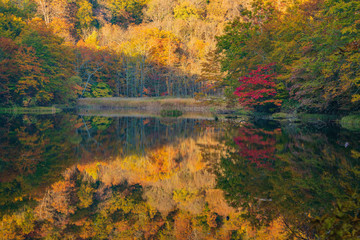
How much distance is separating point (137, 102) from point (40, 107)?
46.5 feet

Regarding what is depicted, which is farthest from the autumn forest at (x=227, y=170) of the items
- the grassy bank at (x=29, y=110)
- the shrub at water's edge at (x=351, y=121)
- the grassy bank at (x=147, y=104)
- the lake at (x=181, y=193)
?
the grassy bank at (x=29, y=110)

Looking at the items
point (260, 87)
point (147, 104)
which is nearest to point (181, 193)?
point (260, 87)

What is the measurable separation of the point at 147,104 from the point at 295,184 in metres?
41.1

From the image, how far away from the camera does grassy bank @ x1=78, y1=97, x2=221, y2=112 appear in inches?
1693

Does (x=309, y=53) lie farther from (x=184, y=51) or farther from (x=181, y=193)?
(x=184, y=51)

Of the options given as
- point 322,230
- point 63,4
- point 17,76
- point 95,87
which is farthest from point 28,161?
point 63,4

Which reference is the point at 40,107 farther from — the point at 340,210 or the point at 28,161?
the point at 340,210

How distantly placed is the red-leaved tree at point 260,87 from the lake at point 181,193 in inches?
535

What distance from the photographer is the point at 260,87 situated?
80.8ft

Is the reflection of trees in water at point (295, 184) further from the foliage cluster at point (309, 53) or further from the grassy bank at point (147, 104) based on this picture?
the grassy bank at point (147, 104)

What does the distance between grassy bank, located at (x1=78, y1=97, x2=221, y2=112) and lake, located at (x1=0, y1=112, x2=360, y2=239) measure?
32.8 m

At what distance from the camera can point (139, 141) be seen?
12.5 m

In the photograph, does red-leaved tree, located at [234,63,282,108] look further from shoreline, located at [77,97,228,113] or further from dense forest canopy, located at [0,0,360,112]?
shoreline, located at [77,97,228,113]

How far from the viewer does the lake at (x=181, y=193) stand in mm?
4090
